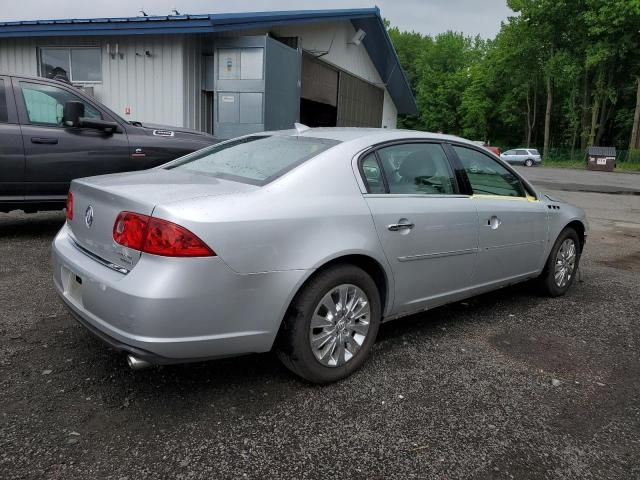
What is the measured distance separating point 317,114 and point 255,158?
1643 centimetres

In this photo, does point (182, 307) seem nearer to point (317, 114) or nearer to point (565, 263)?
point (565, 263)

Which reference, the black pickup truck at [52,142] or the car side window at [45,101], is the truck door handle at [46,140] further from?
the car side window at [45,101]

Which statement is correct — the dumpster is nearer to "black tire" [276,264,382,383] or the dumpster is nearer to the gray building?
the gray building

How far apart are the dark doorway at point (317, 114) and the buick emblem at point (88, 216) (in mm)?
15420

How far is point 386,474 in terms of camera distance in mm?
2410

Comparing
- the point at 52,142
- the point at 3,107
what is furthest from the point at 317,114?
the point at 3,107

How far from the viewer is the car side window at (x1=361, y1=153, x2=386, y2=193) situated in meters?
3.42

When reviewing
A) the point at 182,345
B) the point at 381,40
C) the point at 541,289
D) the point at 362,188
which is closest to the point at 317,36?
the point at 381,40

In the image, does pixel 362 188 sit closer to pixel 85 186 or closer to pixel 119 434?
pixel 85 186

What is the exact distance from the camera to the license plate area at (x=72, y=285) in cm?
293

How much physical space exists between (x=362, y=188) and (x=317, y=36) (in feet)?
40.8

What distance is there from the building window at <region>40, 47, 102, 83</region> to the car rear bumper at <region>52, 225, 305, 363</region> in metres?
10.1

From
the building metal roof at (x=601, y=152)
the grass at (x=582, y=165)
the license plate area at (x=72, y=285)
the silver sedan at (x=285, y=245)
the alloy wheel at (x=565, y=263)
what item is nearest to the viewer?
the silver sedan at (x=285, y=245)

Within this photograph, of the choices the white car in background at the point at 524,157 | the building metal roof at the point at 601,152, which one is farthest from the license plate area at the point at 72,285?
the white car in background at the point at 524,157
